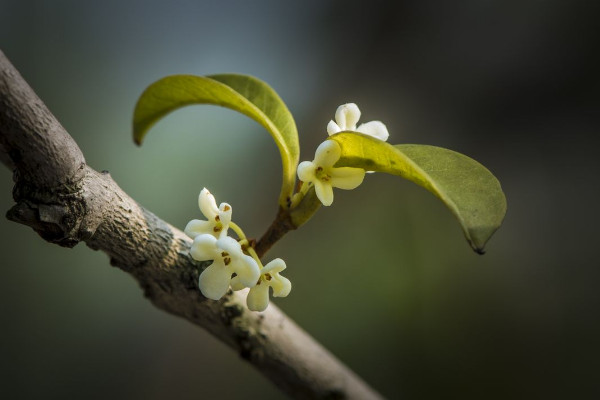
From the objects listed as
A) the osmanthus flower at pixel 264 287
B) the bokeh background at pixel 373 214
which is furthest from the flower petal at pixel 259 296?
the bokeh background at pixel 373 214

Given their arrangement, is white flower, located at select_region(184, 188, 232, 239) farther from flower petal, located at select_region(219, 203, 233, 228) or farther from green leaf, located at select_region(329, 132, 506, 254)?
green leaf, located at select_region(329, 132, 506, 254)

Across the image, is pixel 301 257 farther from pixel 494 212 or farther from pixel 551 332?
pixel 494 212

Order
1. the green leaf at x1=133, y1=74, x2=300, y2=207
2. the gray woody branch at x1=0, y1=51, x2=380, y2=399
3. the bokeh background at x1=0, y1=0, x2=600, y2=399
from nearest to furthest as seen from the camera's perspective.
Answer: the gray woody branch at x1=0, y1=51, x2=380, y2=399 < the green leaf at x1=133, y1=74, x2=300, y2=207 < the bokeh background at x1=0, y1=0, x2=600, y2=399

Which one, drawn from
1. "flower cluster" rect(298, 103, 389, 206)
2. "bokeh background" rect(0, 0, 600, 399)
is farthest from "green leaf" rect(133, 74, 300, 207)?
"bokeh background" rect(0, 0, 600, 399)

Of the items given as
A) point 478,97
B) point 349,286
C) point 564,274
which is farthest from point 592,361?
point 478,97

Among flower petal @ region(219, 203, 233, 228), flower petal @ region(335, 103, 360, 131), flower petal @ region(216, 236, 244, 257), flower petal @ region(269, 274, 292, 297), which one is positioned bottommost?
flower petal @ region(269, 274, 292, 297)

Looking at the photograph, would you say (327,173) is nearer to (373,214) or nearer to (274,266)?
(274,266)


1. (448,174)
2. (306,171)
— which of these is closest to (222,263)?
(306,171)
